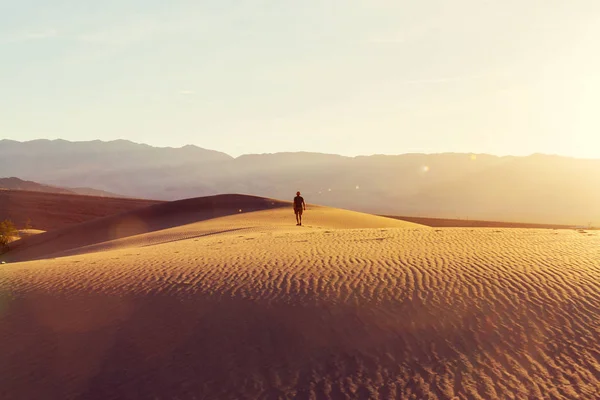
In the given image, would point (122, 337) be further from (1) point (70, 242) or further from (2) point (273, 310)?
(1) point (70, 242)

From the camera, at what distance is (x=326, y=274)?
947 centimetres

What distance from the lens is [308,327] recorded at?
720cm

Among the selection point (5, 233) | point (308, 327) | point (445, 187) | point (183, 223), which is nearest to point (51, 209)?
point (5, 233)

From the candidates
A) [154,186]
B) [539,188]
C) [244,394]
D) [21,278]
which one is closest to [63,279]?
[21,278]

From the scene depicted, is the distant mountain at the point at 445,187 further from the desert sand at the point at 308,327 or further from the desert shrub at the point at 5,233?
the desert sand at the point at 308,327

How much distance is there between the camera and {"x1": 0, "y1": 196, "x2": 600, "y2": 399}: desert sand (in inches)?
237

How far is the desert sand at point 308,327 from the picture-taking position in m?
6.03

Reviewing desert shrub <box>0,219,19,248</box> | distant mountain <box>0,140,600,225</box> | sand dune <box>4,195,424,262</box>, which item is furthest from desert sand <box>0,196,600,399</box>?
distant mountain <box>0,140,600,225</box>

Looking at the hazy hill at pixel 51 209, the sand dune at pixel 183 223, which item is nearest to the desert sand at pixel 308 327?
the sand dune at pixel 183 223

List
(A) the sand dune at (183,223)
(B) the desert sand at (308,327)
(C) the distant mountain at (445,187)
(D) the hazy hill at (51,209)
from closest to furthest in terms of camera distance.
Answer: (B) the desert sand at (308,327) → (A) the sand dune at (183,223) → (D) the hazy hill at (51,209) → (C) the distant mountain at (445,187)

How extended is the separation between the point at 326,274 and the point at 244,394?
12.8 ft

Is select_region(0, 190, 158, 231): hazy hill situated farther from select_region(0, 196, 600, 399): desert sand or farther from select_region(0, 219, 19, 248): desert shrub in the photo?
select_region(0, 196, 600, 399): desert sand

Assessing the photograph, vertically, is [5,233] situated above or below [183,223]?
below

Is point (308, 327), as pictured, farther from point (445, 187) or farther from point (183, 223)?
point (445, 187)
